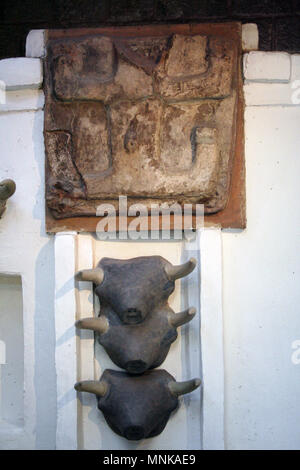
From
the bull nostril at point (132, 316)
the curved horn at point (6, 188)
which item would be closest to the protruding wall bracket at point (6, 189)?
the curved horn at point (6, 188)

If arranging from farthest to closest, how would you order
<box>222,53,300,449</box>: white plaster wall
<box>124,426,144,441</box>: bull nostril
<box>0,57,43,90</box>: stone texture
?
<box>0,57,43,90</box>: stone texture < <box>222,53,300,449</box>: white plaster wall < <box>124,426,144,441</box>: bull nostril

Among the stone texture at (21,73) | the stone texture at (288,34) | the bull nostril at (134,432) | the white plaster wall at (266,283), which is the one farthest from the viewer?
the stone texture at (288,34)

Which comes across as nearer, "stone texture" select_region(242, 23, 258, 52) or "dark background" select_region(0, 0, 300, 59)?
"stone texture" select_region(242, 23, 258, 52)

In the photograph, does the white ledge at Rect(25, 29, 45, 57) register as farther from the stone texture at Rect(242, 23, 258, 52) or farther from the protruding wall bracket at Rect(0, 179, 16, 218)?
the stone texture at Rect(242, 23, 258, 52)

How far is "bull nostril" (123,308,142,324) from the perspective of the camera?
1.87 meters

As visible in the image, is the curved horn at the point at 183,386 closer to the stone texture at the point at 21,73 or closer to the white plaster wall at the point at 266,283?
the white plaster wall at the point at 266,283

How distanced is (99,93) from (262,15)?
84 cm

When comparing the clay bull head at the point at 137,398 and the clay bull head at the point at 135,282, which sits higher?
the clay bull head at the point at 135,282

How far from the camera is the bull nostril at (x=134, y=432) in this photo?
186cm

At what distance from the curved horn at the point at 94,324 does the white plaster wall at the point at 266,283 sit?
0.47 m

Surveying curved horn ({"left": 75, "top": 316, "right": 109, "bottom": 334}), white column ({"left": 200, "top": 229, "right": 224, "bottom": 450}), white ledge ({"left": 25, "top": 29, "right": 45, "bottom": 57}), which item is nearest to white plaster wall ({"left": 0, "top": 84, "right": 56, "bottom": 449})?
white ledge ({"left": 25, "top": 29, "right": 45, "bottom": 57})

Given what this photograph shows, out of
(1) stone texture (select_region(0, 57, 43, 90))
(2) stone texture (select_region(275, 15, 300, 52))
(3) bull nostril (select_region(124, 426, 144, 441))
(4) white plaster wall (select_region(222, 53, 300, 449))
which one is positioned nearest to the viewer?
(3) bull nostril (select_region(124, 426, 144, 441))

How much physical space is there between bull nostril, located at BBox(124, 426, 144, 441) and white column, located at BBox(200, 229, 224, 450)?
244 millimetres
